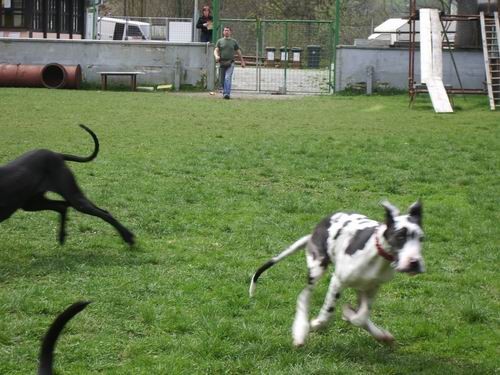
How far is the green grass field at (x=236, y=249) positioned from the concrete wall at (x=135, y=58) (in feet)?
30.2

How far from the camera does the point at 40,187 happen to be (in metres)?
7.39

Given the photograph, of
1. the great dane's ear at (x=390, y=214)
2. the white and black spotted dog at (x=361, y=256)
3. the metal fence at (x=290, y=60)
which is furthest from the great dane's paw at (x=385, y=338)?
the metal fence at (x=290, y=60)

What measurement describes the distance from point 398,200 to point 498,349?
4.95 meters

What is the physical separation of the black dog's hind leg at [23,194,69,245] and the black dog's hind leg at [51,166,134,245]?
0.46 ft

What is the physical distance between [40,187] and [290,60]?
72.2 feet

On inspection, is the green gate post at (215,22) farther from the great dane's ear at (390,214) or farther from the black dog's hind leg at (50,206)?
the great dane's ear at (390,214)

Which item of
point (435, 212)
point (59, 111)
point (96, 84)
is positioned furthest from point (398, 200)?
point (96, 84)

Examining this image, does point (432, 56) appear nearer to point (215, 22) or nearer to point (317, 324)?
point (215, 22)

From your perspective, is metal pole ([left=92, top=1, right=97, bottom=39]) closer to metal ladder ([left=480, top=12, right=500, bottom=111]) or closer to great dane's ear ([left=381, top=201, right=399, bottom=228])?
metal ladder ([left=480, top=12, right=500, bottom=111])

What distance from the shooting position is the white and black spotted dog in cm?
484

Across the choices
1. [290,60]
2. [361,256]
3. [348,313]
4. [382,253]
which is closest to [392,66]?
[290,60]

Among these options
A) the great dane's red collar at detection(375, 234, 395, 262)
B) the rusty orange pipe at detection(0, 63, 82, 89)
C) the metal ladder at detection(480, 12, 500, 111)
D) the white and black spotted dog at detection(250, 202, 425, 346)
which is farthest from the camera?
the rusty orange pipe at detection(0, 63, 82, 89)

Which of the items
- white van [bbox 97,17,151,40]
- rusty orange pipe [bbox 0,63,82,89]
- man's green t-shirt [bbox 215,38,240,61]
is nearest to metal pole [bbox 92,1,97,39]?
white van [bbox 97,17,151,40]

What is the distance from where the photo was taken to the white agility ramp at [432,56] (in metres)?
21.1
